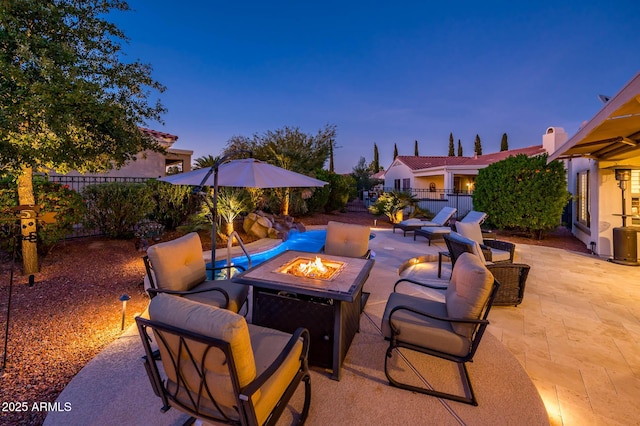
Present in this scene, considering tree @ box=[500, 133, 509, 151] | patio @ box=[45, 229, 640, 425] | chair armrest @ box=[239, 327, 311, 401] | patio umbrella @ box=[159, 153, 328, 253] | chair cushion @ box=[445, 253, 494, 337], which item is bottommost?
patio @ box=[45, 229, 640, 425]

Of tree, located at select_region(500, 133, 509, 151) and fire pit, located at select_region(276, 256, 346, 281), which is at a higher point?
tree, located at select_region(500, 133, 509, 151)

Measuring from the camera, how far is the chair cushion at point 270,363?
168cm

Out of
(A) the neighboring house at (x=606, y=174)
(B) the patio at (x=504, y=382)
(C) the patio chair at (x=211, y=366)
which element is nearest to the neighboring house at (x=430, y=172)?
(A) the neighboring house at (x=606, y=174)

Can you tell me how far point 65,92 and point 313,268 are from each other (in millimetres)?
4663

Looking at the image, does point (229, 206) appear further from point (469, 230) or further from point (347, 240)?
point (469, 230)

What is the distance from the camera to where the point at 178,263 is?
3.36m

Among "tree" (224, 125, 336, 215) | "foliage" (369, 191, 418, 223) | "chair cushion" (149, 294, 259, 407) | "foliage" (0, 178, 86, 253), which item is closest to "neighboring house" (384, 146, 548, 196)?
"foliage" (369, 191, 418, 223)

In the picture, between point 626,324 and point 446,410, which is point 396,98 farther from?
point 446,410

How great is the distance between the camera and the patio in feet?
7.30

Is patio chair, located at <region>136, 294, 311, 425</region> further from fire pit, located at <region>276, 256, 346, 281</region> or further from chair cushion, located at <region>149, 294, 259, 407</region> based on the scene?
fire pit, located at <region>276, 256, 346, 281</region>

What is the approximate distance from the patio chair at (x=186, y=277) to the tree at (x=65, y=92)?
3057 millimetres

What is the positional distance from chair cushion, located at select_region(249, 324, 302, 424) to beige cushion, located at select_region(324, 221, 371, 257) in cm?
254

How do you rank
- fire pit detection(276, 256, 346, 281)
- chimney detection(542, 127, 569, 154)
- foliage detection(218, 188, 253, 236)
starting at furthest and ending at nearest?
1. chimney detection(542, 127, 569, 154)
2. foliage detection(218, 188, 253, 236)
3. fire pit detection(276, 256, 346, 281)

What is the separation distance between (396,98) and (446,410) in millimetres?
29421
